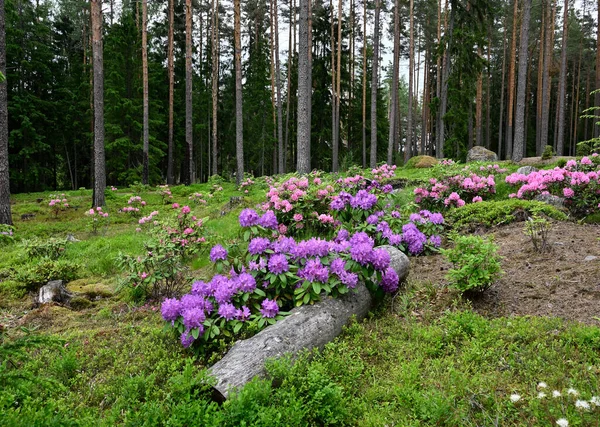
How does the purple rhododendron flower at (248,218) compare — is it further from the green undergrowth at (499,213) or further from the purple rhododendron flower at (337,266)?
the green undergrowth at (499,213)

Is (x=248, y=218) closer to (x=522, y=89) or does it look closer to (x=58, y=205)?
(x=58, y=205)

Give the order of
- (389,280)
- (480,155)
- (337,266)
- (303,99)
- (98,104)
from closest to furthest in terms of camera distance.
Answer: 1. (337,266)
2. (389,280)
3. (303,99)
4. (98,104)
5. (480,155)

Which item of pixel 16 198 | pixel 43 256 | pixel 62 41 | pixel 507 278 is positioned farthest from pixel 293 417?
pixel 62 41

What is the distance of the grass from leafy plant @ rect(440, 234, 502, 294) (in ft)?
0.70

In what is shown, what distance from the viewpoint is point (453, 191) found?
731 centimetres

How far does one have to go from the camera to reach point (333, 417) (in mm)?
2402

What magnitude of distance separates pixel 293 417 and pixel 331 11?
25937 mm

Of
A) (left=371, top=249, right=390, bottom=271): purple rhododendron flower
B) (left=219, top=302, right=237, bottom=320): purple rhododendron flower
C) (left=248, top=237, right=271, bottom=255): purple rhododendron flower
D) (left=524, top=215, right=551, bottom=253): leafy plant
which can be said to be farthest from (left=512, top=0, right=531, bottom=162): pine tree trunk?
(left=219, top=302, right=237, bottom=320): purple rhododendron flower

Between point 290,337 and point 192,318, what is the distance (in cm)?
83

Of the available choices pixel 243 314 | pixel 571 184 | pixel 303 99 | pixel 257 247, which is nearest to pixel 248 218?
pixel 257 247

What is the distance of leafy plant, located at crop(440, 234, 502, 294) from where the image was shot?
3.65 m

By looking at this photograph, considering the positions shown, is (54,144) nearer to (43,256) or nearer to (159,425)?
(43,256)

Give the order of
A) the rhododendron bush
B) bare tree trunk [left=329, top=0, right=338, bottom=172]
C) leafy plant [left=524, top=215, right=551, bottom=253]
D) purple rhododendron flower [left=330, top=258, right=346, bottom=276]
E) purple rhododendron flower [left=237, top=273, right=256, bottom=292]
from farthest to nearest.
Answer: bare tree trunk [left=329, top=0, right=338, bottom=172] < the rhododendron bush < leafy plant [left=524, top=215, right=551, bottom=253] < purple rhododendron flower [left=330, top=258, right=346, bottom=276] < purple rhododendron flower [left=237, top=273, right=256, bottom=292]

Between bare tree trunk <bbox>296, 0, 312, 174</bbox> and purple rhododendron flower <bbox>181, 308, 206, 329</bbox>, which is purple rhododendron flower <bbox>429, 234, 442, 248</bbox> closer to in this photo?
purple rhododendron flower <bbox>181, 308, 206, 329</bbox>
